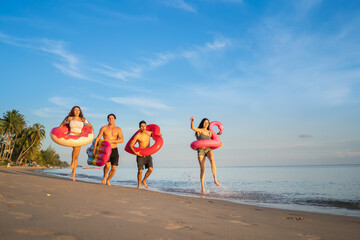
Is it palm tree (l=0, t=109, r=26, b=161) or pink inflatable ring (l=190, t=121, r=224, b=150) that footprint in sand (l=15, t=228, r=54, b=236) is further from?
palm tree (l=0, t=109, r=26, b=161)

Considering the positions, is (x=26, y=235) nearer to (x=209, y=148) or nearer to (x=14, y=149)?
(x=209, y=148)

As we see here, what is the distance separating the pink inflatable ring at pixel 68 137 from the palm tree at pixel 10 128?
48.8 meters

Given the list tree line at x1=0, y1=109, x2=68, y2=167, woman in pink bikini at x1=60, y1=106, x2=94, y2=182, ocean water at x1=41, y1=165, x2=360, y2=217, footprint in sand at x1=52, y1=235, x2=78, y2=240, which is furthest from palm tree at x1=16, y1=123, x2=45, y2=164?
footprint in sand at x1=52, y1=235, x2=78, y2=240

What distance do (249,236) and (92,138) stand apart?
256 inches

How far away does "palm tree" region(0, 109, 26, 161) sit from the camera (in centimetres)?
4731

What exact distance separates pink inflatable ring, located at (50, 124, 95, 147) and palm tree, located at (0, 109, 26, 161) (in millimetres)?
48778

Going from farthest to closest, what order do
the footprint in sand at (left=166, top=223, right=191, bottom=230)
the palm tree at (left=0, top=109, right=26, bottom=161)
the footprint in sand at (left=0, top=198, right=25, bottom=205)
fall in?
the palm tree at (left=0, top=109, right=26, bottom=161) < the footprint in sand at (left=0, top=198, right=25, bottom=205) < the footprint in sand at (left=166, top=223, right=191, bottom=230)

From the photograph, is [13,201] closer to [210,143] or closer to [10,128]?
[210,143]

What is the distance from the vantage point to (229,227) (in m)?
2.62

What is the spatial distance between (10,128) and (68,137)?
1944 inches

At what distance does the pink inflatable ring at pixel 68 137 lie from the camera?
744 cm

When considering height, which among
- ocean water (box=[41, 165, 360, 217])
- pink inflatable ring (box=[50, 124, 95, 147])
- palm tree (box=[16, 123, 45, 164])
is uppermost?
palm tree (box=[16, 123, 45, 164])

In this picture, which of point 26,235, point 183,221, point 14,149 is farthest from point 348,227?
point 14,149

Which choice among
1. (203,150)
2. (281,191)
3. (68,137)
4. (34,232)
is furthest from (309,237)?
(281,191)
